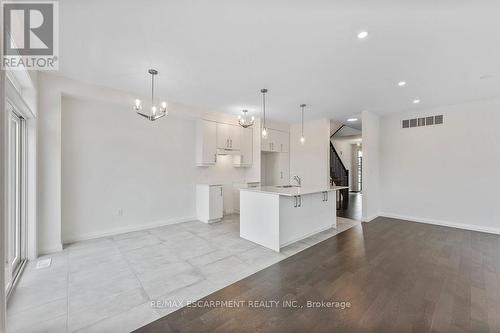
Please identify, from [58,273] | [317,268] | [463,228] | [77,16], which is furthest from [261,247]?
[463,228]

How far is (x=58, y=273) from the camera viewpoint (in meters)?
2.69

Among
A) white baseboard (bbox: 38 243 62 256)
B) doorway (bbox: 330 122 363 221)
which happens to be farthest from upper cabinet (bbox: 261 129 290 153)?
white baseboard (bbox: 38 243 62 256)

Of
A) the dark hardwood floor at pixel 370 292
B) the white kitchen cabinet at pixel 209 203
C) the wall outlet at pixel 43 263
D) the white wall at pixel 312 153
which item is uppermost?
the white wall at pixel 312 153

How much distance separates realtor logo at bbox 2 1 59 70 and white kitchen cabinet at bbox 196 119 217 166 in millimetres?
2957

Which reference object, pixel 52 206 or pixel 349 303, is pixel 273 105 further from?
pixel 52 206

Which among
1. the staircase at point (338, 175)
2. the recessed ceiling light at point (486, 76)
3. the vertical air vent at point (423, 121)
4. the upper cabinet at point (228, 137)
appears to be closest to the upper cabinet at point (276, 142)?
the upper cabinet at point (228, 137)

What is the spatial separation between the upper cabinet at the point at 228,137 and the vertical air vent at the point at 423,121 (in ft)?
15.4

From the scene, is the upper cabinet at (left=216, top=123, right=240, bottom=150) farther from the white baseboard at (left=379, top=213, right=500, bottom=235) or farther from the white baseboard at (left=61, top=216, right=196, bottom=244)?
the white baseboard at (left=379, top=213, right=500, bottom=235)

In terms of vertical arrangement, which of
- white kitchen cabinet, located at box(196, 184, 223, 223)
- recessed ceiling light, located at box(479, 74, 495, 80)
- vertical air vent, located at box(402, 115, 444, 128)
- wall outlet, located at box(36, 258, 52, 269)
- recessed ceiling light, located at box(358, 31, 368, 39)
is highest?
recessed ceiling light, located at box(358, 31, 368, 39)

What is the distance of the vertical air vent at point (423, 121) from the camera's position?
5.14 meters

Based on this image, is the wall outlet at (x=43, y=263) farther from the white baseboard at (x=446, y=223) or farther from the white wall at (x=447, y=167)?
the white baseboard at (x=446, y=223)

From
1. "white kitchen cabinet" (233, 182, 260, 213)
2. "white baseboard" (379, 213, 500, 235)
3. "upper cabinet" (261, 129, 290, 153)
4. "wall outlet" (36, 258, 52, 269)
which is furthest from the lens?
"upper cabinet" (261, 129, 290, 153)

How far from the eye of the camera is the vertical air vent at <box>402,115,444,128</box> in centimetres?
514

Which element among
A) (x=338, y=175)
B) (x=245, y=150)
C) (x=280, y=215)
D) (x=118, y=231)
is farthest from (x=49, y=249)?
(x=338, y=175)
